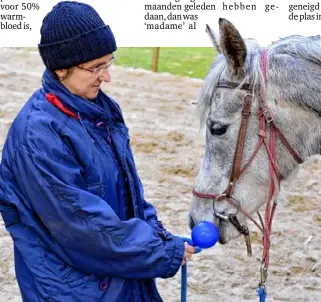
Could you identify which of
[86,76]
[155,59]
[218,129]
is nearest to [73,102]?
[86,76]

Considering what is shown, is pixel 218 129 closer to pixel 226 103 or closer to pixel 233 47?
pixel 226 103

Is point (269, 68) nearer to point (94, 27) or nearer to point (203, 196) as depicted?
point (203, 196)

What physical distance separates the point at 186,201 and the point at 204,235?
331cm

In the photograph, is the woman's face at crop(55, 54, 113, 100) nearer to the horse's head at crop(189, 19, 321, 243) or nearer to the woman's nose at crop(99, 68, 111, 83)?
the woman's nose at crop(99, 68, 111, 83)

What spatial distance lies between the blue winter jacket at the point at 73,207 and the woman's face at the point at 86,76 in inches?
1.7

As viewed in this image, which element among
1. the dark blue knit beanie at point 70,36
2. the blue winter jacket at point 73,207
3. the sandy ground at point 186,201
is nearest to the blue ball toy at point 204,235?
the blue winter jacket at point 73,207

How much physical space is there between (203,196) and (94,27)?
93 centimetres

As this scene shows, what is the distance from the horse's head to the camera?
8.81 ft

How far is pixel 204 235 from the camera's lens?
253 cm

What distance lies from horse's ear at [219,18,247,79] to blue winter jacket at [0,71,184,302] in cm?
57

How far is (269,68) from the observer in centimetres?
270

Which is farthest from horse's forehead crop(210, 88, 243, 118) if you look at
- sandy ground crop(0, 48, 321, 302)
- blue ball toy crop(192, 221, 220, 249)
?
blue ball toy crop(192, 221, 220, 249)

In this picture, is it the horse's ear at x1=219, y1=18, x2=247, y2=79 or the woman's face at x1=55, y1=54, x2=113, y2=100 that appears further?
the horse's ear at x1=219, y1=18, x2=247, y2=79

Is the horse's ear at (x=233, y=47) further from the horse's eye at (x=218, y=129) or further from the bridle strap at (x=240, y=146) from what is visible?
the horse's eye at (x=218, y=129)
